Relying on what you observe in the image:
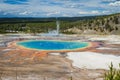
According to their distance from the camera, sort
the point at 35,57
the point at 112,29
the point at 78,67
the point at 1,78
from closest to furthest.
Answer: the point at 1,78, the point at 78,67, the point at 35,57, the point at 112,29

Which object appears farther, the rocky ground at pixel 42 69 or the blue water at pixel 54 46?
the blue water at pixel 54 46

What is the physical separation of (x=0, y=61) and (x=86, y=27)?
50.6 meters

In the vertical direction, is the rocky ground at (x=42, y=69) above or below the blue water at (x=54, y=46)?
above

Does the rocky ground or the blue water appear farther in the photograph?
the blue water

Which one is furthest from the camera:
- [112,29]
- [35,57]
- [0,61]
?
[112,29]

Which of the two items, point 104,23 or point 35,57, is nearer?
point 35,57

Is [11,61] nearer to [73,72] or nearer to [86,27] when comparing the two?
[73,72]

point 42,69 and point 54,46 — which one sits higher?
point 42,69

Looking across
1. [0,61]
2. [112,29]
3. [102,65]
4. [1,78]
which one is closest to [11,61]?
[0,61]

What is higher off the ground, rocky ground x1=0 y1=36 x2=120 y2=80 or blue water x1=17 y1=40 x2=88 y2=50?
rocky ground x1=0 y1=36 x2=120 y2=80

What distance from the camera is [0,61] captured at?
21.7 metres

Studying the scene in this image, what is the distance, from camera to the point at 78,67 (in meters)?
19.5

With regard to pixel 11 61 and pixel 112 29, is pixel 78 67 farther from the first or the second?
pixel 112 29

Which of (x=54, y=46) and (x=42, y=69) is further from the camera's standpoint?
(x=54, y=46)
